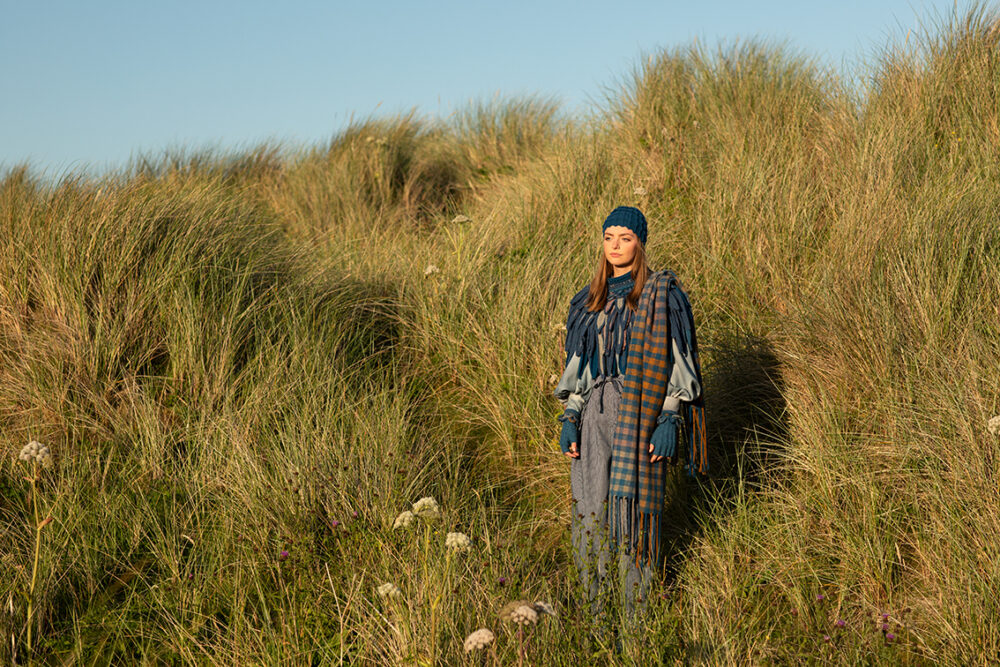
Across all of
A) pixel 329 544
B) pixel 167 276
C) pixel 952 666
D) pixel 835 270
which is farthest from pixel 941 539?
pixel 167 276

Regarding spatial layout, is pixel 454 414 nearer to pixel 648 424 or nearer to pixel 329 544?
pixel 329 544

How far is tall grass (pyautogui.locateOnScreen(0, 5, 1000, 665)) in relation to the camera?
328 centimetres

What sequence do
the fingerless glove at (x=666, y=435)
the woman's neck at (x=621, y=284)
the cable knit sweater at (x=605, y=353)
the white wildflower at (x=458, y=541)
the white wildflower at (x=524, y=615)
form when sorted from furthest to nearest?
the woman's neck at (x=621, y=284), the cable knit sweater at (x=605, y=353), the fingerless glove at (x=666, y=435), the white wildflower at (x=458, y=541), the white wildflower at (x=524, y=615)

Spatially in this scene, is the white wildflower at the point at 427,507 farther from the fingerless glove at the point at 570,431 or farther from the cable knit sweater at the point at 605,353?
the cable knit sweater at the point at 605,353

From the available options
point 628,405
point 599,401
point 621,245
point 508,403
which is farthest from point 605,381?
point 508,403

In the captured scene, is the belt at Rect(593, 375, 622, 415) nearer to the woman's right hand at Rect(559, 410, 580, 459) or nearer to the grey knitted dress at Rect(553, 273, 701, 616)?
the grey knitted dress at Rect(553, 273, 701, 616)

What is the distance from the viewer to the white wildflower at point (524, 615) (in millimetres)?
2381

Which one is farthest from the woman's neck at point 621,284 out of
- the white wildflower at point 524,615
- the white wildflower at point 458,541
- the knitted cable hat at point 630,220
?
the white wildflower at point 524,615

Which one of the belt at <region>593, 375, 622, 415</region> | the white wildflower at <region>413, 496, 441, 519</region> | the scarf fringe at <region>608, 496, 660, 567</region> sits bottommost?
the scarf fringe at <region>608, 496, 660, 567</region>

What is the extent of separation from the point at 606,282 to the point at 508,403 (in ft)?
5.50

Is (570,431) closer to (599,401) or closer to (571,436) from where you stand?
(571,436)

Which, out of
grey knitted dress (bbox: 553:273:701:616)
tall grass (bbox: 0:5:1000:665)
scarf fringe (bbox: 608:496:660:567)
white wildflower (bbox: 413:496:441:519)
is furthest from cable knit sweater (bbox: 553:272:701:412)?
white wildflower (bbox: 413:496:441:519)

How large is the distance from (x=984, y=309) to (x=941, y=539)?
57.2 inches

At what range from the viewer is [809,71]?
330 inches
